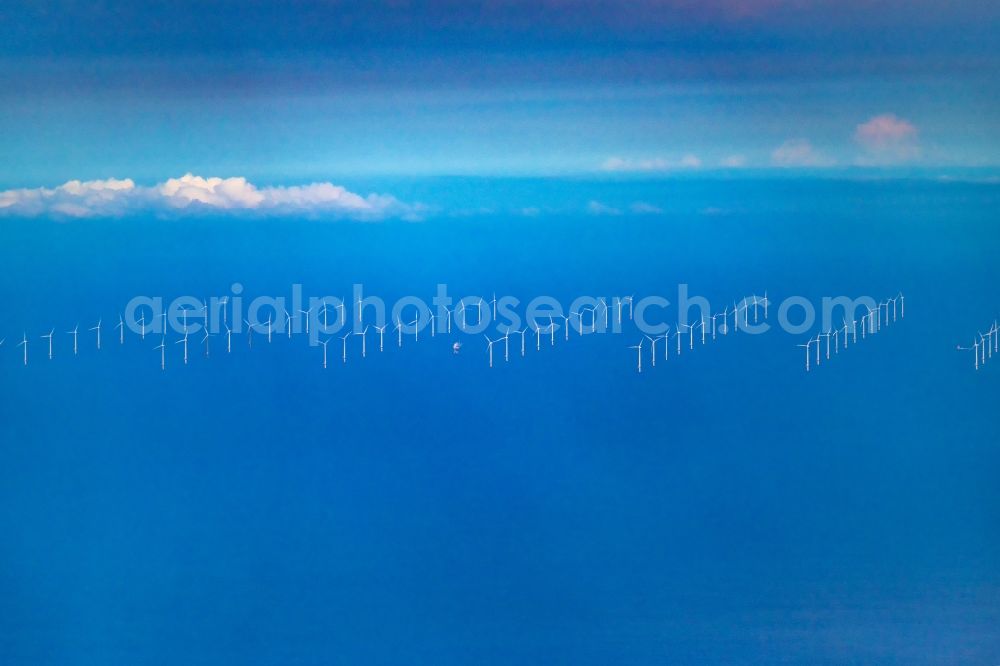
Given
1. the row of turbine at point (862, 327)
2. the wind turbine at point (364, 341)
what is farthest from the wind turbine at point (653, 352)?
the wind turbine at point (364, 341)

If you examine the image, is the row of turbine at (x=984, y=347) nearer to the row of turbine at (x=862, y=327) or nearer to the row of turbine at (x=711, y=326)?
the row of turbine at (x=862, y=327)

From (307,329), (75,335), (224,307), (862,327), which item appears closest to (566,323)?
(307,329)

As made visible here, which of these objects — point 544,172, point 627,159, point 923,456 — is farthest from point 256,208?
point 923,456

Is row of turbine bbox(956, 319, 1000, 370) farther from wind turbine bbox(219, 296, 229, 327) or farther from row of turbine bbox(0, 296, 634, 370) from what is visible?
wind turbine bbox(219, 296, 229, 327)

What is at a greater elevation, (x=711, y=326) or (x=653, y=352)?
(x=711, y=326)

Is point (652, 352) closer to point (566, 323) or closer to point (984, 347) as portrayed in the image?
point (566, 323)

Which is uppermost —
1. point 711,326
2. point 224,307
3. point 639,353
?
point 224,307
